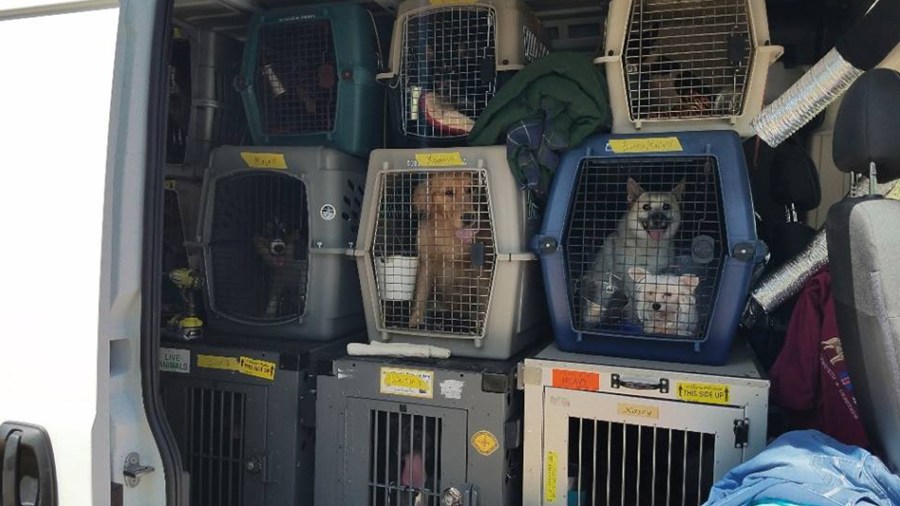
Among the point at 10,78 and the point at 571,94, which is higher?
the point at 571,94

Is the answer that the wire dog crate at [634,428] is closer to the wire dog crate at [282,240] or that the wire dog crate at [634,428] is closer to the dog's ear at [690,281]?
the dog's ear at [690,281]

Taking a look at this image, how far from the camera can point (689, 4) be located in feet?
6.59

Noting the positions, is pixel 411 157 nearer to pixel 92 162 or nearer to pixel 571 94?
pixel 571 94

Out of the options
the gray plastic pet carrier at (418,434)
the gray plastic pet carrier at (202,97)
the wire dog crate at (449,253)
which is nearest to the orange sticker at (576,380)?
the gray plastic pet carrier at (418,434)

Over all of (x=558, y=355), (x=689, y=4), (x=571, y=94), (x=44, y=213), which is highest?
(x=689, y=4)

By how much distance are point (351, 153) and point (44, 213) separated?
1.21 m

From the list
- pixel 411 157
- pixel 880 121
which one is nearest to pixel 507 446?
pixel 411 157

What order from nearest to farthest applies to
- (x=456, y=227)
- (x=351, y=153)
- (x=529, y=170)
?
(x=529, y=170) → (x=456, y=227) → (x=351, y=153)

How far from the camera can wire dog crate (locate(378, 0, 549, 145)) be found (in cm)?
221

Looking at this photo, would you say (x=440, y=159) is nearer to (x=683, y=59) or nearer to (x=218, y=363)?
(x=683, y=59)

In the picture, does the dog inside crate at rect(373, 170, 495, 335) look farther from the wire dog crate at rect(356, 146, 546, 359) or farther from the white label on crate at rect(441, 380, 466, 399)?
the white label on crate at rect(441, 380, 466, 399)

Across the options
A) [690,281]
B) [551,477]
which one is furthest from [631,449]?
[690,281]

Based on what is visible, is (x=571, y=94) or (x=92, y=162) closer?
(x=92, y=162)

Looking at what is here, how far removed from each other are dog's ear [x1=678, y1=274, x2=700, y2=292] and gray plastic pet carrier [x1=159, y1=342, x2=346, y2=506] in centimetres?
104
